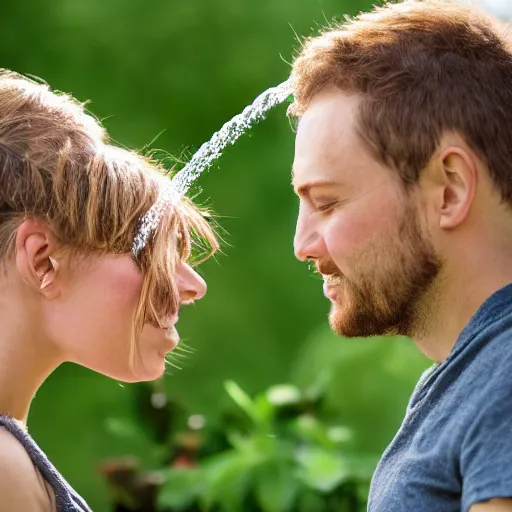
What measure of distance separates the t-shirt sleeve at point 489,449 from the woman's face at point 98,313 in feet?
1.59

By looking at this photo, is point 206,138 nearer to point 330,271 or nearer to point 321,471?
point 321,471

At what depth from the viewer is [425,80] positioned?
104cm

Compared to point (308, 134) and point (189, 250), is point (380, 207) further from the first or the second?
point (189, 250)

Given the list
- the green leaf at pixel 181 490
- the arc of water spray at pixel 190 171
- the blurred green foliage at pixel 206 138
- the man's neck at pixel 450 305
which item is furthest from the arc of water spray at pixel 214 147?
the blurred green foliage at pixel 206 138

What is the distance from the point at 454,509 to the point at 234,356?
6.71 feet

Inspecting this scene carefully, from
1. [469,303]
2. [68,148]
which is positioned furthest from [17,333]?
[469,303]

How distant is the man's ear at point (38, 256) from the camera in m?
1.17

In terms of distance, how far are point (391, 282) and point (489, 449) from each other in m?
0.24

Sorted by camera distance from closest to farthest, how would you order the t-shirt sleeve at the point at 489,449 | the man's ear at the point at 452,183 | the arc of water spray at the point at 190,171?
the t-shirt sleeve at the point at 489,449, the man's ear at the point at 452,183, the arc of water spray at the point at 190,171

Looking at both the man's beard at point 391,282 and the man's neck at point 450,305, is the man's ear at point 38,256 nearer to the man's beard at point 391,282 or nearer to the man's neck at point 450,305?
the man's beard at point 391,282

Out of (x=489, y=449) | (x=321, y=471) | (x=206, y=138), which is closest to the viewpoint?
(x=489, y=449)

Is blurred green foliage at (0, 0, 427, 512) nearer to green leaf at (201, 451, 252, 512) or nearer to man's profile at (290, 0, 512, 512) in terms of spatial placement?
green leaf at (201, 451, 252, 512)

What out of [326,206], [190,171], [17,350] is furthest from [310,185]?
[17,350]

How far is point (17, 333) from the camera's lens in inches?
46.4
